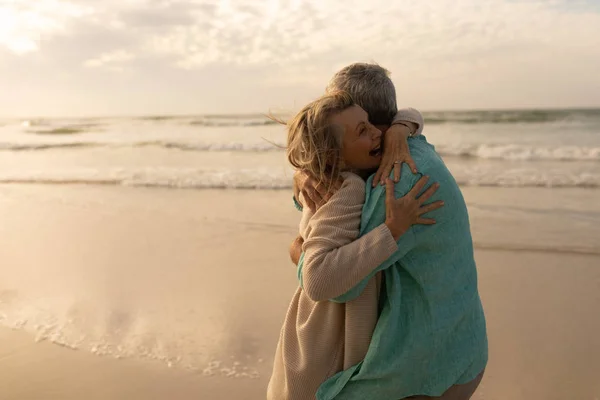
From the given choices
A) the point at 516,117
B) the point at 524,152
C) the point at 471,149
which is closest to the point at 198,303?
the point at 524,152

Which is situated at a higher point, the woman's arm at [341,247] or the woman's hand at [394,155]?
the woman's hand at [394,155]

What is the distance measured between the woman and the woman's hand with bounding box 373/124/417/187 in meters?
0.03

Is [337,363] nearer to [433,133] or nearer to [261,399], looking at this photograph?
[261,399]

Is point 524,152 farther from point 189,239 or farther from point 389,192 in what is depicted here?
point 389,192

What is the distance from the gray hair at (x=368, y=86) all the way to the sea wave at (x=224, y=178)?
309 inches

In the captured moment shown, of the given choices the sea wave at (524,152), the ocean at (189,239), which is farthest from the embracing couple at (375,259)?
the sea wave at (524,152)

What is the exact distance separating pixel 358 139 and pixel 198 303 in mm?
3448

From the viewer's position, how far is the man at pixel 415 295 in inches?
68.2

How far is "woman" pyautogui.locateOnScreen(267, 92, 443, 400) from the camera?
1.64 m

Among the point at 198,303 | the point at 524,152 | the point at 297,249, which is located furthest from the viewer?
the point at 524,152

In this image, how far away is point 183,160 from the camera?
583 inches

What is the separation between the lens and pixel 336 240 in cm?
168

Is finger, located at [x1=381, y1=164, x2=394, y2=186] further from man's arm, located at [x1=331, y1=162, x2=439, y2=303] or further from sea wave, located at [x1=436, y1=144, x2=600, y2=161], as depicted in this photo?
sea wave, located at [x1=436, y1=144, x2=600, y2=161]

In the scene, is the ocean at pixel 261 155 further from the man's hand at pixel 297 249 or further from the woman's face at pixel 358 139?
the woman's face at pixel 358 139
